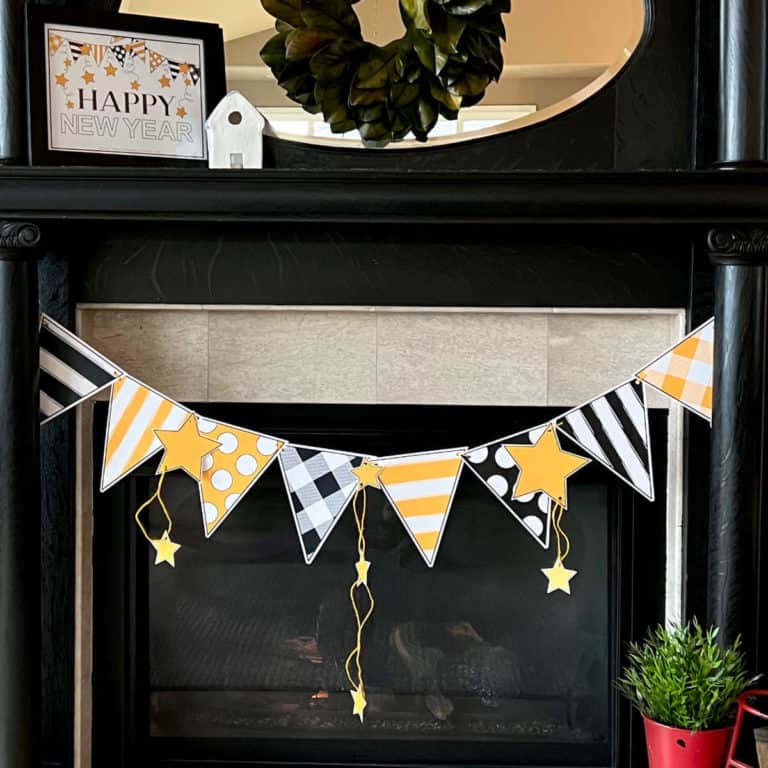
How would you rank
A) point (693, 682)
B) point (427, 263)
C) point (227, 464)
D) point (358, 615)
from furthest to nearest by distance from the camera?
point (358, 615), point (427, 263), point (227, 464), point (693, 682)

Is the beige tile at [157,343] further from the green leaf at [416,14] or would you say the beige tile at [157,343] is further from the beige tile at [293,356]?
the green leaf at [416,14]

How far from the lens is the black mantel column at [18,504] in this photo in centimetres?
166

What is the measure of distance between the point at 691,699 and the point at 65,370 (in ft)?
3.77

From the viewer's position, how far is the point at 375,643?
198 cm

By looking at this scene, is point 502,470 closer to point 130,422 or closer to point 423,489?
point 423,489

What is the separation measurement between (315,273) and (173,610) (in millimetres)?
701

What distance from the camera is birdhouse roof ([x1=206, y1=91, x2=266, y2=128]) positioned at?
1.70 metres

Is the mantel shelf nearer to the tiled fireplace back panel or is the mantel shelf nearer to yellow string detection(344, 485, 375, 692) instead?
the tiled fireplace back panel

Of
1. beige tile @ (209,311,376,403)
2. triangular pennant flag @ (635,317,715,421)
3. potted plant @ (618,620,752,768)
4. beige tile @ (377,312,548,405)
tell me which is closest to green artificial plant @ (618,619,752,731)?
potted plant @ (618,620,752,768)

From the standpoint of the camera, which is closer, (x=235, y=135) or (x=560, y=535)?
(x=235, y=135)

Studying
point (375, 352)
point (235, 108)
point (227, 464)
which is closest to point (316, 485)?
point (227, 464)

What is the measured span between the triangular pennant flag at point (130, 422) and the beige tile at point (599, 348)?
0.69 metres

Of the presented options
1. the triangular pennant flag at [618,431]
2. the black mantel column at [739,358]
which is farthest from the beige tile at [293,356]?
the black mantel column at [739,358]

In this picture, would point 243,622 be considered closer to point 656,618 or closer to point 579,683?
point 579,683
